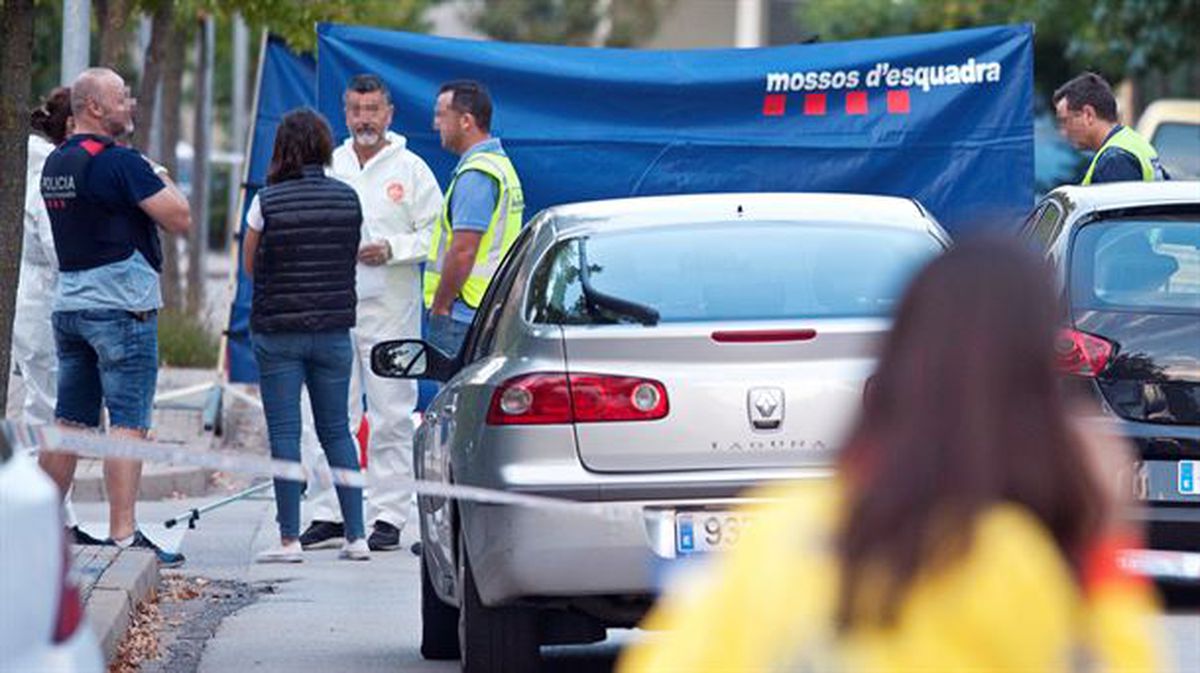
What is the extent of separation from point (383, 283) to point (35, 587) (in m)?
7.45

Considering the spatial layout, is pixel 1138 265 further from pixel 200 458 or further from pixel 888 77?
pixel 888 77

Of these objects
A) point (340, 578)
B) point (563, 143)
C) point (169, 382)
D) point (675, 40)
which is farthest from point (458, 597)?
point (675, 40)

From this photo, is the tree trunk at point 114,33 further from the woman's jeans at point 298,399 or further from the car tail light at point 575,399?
the car tail light at point 575,399

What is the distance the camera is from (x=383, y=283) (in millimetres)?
12094

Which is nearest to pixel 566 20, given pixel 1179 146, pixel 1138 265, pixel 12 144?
pixel 1179 146

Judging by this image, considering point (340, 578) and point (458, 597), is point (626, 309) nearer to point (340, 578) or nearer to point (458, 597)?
point (458, 597)

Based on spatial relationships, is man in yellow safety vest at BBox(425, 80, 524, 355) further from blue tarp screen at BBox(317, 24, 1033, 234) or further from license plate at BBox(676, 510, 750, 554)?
license plate at BBox(676, 510, 750, 554)

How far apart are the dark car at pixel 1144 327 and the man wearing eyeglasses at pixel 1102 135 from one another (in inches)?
89.4

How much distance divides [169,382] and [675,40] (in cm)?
5223

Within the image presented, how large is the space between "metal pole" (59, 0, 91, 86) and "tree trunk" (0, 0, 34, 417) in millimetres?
3623

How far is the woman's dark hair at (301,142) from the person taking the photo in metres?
11.0

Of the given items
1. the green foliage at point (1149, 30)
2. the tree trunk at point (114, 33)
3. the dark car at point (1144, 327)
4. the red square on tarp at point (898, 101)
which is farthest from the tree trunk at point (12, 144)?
the green foliage at point (1149, 30)

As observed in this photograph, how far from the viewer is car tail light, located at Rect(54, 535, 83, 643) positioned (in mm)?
4773

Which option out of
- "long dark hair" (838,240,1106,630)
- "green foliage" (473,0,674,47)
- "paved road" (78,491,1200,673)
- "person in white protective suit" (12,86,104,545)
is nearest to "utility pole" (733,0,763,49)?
"green foliage" (473,0,674,47)
